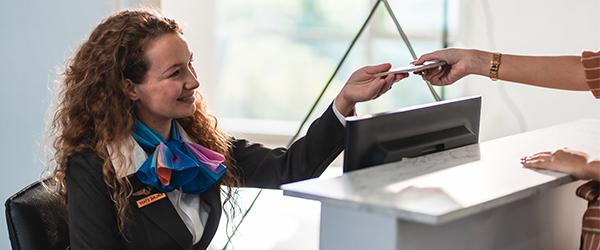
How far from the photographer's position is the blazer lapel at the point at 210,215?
2.28 metres

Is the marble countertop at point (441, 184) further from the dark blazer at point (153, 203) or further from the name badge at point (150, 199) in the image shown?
the name badge at point (150, 199)

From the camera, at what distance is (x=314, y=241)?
3.80 m

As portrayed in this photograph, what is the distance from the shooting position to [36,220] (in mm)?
2105

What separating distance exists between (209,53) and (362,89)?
1686mm

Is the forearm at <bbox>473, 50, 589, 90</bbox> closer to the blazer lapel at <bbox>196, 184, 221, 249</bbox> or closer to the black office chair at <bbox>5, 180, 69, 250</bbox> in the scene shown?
the blazer lapel at <bbox>196, 184, 221, 249</bbox>

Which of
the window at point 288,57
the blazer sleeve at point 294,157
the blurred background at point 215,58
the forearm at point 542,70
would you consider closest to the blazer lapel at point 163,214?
A: the blazer sleeve at point 294,157

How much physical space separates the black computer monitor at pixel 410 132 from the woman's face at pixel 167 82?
0.57 m

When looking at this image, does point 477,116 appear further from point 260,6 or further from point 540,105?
point 260,6

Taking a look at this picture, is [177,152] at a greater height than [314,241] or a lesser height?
greater

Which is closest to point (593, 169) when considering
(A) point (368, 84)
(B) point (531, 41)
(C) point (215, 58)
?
(A) point (368, 84)

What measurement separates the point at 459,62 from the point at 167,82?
2.15 ft

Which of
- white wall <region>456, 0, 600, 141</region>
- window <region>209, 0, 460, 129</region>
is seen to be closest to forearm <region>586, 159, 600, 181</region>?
white wall <region>456, 0, 600, 141</region>

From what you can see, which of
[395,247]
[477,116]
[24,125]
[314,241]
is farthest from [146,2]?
[395,247]

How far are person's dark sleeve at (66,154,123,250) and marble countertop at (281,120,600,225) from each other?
617mm
